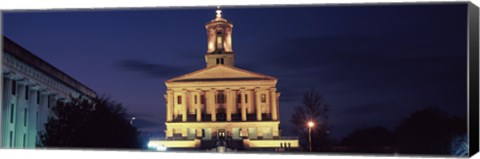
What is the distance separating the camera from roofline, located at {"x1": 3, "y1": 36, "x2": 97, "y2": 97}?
3330 cm

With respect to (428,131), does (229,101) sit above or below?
above

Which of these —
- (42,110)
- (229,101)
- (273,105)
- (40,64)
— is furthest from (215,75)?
(40,64)

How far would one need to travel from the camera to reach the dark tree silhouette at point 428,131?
31578 millimetres

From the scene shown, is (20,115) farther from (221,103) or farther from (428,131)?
(221,103)

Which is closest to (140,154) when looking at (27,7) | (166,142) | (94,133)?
(27,7)

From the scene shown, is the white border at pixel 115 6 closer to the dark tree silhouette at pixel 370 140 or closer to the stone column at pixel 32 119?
the dark tree silhouette at pixel 370 140

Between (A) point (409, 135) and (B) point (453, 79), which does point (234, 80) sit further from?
(B) point (453, 79)

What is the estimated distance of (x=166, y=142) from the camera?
4903 centimetres

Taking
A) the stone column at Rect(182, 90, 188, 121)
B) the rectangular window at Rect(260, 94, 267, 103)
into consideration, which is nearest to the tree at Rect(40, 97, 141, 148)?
the stone column at Rect(182, 90, 188, 121)

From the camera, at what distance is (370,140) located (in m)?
35.6

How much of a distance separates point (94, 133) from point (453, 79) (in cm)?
1557

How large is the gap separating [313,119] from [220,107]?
1756 centimetres

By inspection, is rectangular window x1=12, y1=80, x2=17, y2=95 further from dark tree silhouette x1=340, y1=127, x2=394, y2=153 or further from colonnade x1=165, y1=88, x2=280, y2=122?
colonnade x1=165, y1=88, x2=280, y2=122

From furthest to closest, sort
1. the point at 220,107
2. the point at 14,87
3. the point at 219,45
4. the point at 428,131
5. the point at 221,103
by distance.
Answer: the point at 219,45 < the point at 221,103 < the point at 220,107 < the point at 14,87 < the point at 428,131
